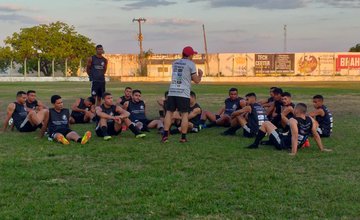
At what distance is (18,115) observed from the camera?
12.0 metres

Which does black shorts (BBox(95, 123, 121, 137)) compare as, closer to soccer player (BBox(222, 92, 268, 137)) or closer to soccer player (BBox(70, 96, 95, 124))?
soccer player (BBox(222, 92, 268, 137))

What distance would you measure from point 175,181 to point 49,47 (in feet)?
221

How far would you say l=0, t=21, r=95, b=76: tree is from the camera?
69.3 m

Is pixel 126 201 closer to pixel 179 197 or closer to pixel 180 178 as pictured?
pixel 179 197

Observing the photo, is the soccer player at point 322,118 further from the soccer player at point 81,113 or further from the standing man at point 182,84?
the soccer player at point 81,113

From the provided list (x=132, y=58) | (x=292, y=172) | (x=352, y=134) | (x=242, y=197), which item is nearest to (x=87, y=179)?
(x=242, y=197)

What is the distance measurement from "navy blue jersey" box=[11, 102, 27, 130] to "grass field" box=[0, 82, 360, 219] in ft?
6.34

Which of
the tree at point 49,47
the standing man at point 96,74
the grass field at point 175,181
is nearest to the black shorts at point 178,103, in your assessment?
the grass field at point 175,181

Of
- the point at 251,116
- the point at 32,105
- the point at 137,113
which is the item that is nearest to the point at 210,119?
the point at 137,113

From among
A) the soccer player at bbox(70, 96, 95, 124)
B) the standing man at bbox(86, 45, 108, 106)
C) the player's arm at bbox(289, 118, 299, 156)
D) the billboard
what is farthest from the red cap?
the billboard

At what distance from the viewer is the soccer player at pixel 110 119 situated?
34.4ft

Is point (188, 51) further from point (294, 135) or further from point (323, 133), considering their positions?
point (323, 133)

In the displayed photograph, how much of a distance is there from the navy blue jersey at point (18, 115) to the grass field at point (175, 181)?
1933mm

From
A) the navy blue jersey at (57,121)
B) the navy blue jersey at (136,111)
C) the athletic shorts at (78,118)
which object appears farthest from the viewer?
the athletic shorts at (78,118)
